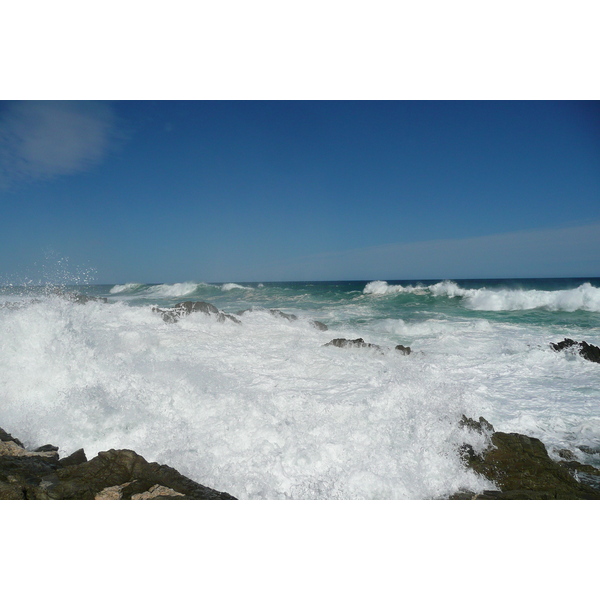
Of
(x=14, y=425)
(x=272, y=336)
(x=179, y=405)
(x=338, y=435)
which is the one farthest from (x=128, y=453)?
(x=272, y=336)

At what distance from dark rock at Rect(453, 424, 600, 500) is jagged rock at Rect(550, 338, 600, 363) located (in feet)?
15.4

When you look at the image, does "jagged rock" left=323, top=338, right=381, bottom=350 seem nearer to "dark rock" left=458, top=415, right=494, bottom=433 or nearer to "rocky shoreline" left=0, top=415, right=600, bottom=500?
"dark rock" left=458, top=415, right=494, bottom=433

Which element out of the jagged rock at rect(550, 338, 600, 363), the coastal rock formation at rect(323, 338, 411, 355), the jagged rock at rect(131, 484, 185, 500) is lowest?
the jagged rock at rect(131, 484, 185, 500)

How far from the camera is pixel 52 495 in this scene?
261 cm

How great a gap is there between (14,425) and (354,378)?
469 cm

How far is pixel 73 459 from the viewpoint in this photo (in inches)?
126

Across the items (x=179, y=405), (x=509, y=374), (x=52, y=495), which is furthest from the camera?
(x=509, y=374)

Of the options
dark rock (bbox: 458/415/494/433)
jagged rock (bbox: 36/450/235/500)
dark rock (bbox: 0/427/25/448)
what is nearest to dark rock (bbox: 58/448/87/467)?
jagged rock (bbox: 36/450/235/500)

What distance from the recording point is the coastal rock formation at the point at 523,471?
115 inches

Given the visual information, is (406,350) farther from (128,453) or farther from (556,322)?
(556,322)

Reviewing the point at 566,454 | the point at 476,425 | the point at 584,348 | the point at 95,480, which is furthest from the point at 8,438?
the point at 584,348

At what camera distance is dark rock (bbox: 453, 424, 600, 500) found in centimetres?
294

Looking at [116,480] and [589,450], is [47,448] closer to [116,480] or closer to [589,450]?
[116,480]

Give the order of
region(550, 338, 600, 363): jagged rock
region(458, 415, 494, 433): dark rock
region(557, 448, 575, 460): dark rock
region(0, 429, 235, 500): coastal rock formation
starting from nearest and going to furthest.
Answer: region(0, 429, 235, 500): coastal rock formation < region(557, 448, 575, 460): dark rock < region(458, 415, 494, 433): dark rock < region(550, 338, 600, 363): jagged rock
